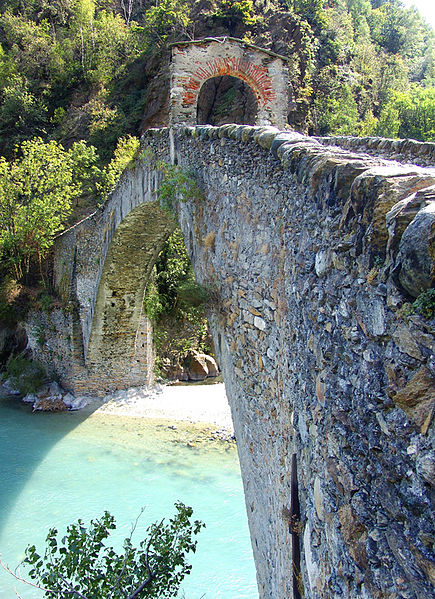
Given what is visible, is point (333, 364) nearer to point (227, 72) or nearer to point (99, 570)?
point (99, 570)

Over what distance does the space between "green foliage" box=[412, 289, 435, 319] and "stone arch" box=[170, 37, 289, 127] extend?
16.3 feet

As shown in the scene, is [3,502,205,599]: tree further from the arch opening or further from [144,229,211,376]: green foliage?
the arch opening

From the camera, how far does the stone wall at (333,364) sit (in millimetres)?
1335

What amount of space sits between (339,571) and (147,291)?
10.1 meters

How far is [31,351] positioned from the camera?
521 inches

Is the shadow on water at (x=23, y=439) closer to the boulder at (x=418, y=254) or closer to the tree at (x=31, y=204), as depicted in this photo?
the tree at (x=31, y=204)

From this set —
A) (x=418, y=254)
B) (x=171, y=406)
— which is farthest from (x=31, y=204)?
(x=418, y=254)

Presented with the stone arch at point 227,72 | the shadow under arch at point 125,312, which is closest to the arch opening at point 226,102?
the shadow under arch at point 125,312

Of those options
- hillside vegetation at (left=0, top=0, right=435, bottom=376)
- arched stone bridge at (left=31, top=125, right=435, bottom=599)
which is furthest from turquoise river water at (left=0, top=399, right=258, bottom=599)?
hillside vegetation at (left=0, top=0, right=435, bottom=376)

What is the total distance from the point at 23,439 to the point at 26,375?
2556 millimetres

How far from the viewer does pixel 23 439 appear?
32.7ft

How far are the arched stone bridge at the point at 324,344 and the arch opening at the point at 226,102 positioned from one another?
10.3 meters

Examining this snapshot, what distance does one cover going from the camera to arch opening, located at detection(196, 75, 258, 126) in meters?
14.4

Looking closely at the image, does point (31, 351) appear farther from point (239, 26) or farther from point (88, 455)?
point (239, 26)
